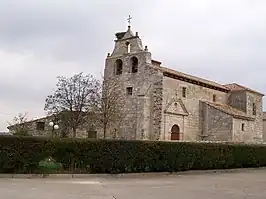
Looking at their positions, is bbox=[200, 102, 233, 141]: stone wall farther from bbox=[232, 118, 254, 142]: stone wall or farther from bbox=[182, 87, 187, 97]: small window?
bbox=[182, 87, 187, 97]: small window

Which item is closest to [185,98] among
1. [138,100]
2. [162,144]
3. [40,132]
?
[138,100]

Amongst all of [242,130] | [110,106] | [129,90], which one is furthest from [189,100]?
[110,106]

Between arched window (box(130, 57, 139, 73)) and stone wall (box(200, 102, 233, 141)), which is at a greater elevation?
arched window (box(130, 57, 139, 73))

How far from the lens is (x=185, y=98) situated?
38438 mm

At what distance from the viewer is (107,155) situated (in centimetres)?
1800

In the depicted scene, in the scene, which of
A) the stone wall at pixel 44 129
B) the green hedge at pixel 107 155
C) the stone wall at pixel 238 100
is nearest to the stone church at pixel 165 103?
the stone wall at pixel 238 100

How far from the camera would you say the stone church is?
119 feet

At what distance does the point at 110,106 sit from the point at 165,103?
5.39 m

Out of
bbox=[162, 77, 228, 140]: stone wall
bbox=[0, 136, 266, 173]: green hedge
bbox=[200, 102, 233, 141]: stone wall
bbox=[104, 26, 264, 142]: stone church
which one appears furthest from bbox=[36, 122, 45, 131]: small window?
bbox=[0, 136, 266, 173]: green hedge

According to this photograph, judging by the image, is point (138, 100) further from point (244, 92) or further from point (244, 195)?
point (244, 195)

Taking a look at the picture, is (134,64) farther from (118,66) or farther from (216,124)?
(216,124)

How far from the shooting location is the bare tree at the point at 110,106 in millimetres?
36688

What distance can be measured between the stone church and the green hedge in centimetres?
1457

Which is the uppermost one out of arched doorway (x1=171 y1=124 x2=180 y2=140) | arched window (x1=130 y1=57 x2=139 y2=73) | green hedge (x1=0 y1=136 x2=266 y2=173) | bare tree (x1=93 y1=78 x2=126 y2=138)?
arched window (x1=130 y1=57 x2=139 y2=73)
